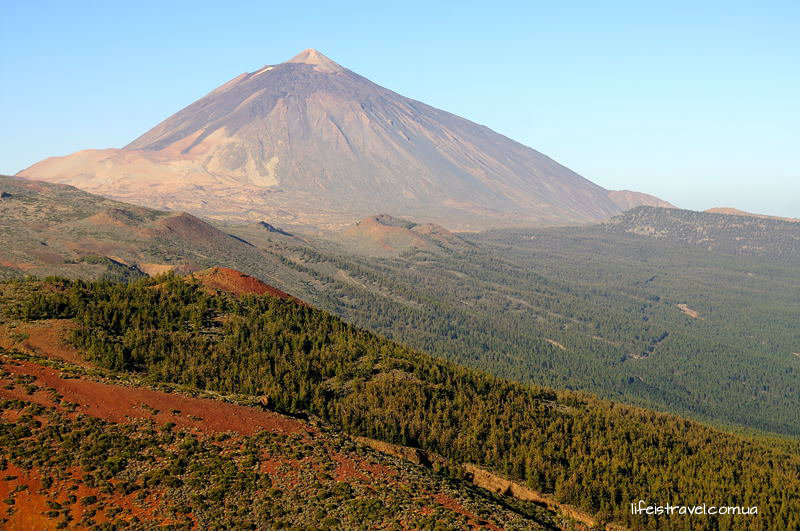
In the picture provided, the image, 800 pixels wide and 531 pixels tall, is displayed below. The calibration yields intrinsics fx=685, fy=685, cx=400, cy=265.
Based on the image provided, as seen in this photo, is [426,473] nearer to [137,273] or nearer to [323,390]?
[323,390]

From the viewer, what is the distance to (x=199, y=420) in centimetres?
5625

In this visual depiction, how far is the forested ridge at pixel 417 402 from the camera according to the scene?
225ft

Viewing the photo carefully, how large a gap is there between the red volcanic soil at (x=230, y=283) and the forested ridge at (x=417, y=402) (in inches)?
128

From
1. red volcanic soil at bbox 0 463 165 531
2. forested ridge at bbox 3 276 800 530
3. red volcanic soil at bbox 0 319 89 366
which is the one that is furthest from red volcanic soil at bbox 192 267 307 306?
red volcanic soil at bbox 0 463 165 531

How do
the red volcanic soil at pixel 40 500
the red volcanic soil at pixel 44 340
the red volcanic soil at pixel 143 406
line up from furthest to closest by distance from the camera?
1. the red volcanic soil at pixel 44 340
2. the red volcanic soil at pixel 143 406
3. the red volcanic soil at pixel 40 500

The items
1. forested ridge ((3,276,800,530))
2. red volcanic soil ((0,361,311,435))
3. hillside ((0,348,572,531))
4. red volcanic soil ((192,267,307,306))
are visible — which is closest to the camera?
hillside ((0,348,572,531))

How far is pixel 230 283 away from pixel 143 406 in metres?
48.7

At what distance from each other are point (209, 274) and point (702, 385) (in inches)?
5964

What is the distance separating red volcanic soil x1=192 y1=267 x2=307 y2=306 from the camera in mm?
101625

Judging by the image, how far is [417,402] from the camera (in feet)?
263

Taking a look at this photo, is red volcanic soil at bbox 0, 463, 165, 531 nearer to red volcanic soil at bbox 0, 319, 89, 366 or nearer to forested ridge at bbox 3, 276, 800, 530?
forested ridge at bbox 3, 276, 800, 530

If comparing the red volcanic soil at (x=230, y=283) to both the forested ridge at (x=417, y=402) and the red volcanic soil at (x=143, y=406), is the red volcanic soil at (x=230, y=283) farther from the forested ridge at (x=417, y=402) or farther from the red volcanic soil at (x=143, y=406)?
the red volcanic soil at (x=143, y=406)

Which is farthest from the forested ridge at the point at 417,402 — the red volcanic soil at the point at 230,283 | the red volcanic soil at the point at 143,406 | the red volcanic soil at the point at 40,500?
the red volcanic soil at the point at 40,500

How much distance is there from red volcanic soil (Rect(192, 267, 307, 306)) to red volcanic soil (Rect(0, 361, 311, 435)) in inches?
1653
